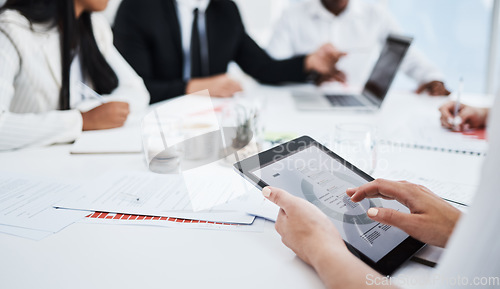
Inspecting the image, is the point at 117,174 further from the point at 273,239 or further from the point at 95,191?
the point at 273,239

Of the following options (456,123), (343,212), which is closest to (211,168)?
(343,212)

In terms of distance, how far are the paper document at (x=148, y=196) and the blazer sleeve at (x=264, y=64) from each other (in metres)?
1.09

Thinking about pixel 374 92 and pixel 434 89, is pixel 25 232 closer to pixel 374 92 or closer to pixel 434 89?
pixel 374 92

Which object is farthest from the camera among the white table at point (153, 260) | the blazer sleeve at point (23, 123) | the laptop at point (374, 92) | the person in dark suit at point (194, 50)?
the person in dark suit at point (194, 50)

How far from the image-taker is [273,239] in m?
0.52

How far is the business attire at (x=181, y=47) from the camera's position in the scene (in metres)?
1.59

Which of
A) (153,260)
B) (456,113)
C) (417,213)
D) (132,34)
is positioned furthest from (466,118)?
(132,34)

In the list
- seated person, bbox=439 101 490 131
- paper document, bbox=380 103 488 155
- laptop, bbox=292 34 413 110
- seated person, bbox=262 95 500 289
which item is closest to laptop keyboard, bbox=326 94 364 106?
laptop, bbox=292 34 413 110

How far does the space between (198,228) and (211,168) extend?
227mm

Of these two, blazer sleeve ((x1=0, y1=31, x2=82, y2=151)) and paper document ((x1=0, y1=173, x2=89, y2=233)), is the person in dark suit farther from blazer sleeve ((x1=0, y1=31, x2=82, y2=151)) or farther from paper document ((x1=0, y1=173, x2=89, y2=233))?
paper document ((x1=0, y1=173, x2=89, y2=233))

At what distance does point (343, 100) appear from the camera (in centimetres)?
133

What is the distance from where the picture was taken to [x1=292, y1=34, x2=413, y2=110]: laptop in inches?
48.1

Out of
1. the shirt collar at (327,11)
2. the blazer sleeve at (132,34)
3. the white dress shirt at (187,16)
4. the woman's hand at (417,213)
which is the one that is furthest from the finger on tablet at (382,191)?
the shirt collar at (327,11)

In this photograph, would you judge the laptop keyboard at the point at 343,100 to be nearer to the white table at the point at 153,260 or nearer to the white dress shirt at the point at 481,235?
the white table at the point at 153,260
